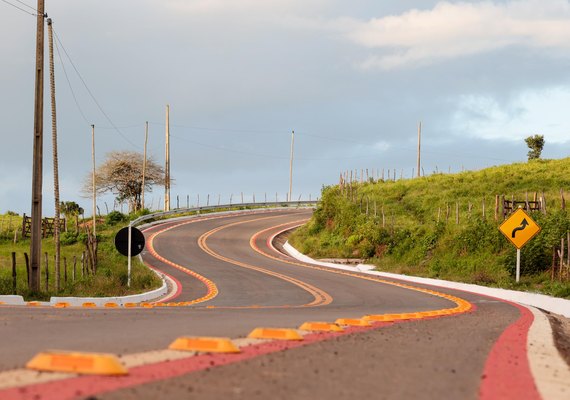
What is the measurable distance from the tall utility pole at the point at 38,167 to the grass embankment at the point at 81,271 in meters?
0.94

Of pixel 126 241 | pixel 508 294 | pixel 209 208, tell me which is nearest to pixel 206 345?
pixel 508 294

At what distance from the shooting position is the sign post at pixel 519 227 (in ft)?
97.1

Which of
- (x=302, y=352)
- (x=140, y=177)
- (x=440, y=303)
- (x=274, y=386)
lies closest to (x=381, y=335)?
(x=302, y=352)

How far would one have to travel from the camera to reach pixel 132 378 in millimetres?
5930

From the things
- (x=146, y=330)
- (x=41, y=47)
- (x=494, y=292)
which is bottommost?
(x=494, y=292)

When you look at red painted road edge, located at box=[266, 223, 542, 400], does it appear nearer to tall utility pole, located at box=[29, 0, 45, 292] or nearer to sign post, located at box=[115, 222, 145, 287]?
tall utility pole, located at box=[29, 0, 45, 292]

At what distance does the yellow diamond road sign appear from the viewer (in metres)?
29.6

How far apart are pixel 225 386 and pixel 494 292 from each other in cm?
2511

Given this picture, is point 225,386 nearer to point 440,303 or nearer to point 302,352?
point 302,352

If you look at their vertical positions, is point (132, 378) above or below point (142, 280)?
above

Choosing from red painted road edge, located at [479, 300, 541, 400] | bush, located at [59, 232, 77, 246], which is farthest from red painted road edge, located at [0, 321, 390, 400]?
bush, located at [59, 232, 77, 246]

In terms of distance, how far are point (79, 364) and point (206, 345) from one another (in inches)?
85.4

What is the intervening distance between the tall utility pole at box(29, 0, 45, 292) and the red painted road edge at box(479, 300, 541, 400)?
18037mm

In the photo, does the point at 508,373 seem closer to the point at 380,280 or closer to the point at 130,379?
the point at 130,379
